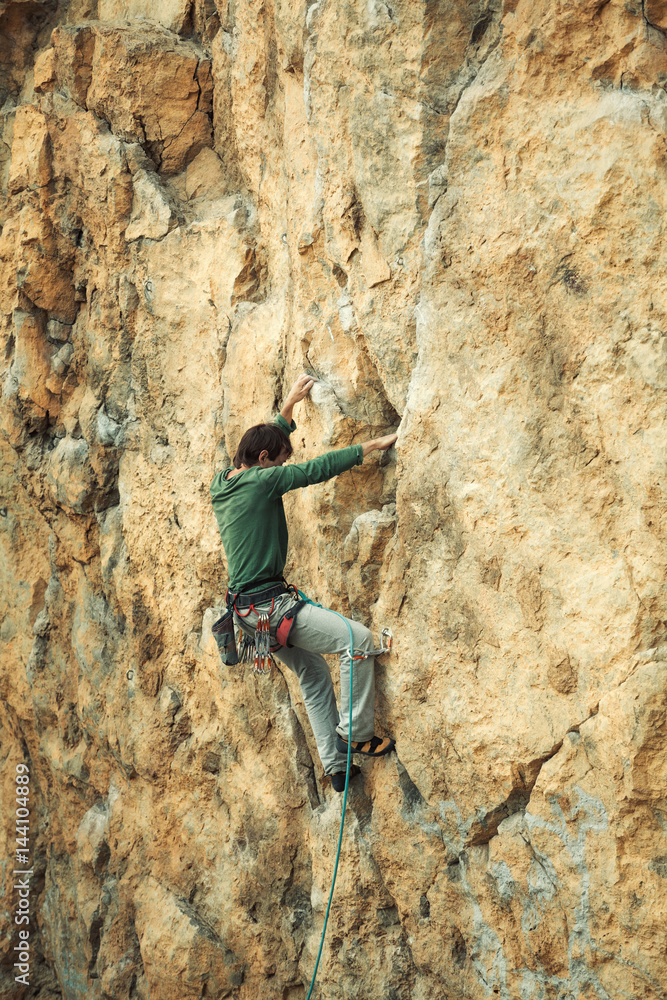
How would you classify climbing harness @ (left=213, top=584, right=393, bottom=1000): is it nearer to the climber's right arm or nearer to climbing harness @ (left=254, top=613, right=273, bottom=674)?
climbing harness @ (left=254, top=613, right=273, bottom=674)

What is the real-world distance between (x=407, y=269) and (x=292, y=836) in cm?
361

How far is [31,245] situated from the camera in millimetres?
7547

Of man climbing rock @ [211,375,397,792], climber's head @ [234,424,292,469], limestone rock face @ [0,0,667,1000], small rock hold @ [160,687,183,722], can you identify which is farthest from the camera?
small rock hold @ [160,687,183,722]

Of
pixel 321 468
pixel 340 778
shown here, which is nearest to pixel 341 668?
pixel 340 778

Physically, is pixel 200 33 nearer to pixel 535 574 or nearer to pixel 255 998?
pixel 535 574

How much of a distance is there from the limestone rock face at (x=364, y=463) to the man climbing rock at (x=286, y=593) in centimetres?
17

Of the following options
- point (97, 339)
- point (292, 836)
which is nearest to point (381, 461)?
point (292, 836)

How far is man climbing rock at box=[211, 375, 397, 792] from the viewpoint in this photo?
190 inches

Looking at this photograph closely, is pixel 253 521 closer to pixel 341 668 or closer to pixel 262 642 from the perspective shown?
pixel 262 642

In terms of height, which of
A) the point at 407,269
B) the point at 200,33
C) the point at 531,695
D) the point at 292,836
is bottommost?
the point at 292,836

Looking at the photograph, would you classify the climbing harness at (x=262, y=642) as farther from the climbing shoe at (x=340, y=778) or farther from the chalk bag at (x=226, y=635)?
the climbing shoe at (x=340, y=778)

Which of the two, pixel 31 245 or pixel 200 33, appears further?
pixel 31 245

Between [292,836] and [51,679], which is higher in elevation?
[51,679]

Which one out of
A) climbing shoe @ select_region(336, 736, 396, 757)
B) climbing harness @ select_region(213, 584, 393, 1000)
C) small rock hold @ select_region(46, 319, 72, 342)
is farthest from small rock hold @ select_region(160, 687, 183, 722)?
small rock hold @ select_region(46, 319, 72, 342)
